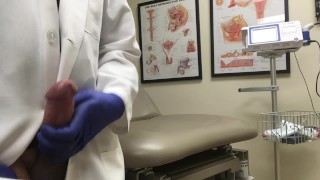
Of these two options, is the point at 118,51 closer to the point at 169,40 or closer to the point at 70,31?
the point at 70,31

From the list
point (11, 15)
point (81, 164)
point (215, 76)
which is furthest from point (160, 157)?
point (215, 76)

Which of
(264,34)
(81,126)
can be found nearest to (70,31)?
(81,126)

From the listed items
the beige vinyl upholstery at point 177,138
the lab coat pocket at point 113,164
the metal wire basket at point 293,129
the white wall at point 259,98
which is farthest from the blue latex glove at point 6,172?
the white wall at point 259,98

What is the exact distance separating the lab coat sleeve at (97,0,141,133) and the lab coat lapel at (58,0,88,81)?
0.25 feet

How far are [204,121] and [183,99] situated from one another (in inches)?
30.2

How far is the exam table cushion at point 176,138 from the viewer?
89 centimetres

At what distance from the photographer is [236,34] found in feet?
5.75

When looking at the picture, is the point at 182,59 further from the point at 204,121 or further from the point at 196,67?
the point at 204,121

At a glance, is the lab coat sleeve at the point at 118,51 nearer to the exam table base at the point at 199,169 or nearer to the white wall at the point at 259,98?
the exam table base at the point at 199,169

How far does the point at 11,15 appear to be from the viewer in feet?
1.73

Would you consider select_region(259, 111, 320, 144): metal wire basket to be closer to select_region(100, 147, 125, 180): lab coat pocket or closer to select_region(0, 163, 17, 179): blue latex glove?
select_region(100, 147, 125, 180): lab coat pocket

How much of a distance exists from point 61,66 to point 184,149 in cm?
51

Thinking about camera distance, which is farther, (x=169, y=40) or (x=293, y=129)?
(x=169, y=40)

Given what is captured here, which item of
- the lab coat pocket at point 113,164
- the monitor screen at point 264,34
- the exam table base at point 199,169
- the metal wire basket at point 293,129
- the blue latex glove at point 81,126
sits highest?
the monitor screen at point 264,34
